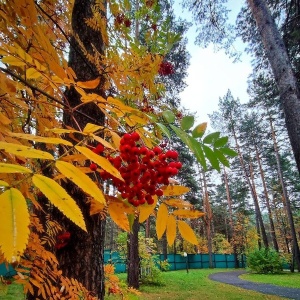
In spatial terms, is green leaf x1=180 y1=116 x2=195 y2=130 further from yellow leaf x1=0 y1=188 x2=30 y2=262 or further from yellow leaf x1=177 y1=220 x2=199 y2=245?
yellow leaf x1=0 y1=188 x2=30 y2=262

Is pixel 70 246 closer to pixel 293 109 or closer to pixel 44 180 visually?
pixel 44 180

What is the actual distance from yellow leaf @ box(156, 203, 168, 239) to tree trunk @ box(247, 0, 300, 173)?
13.9ft

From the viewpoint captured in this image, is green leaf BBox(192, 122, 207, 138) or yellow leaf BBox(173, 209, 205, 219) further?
yellow leaf BBox(173, 209, 205, 219)

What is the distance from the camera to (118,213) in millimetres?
860

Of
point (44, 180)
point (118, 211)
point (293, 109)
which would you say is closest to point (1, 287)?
point (118, 211)

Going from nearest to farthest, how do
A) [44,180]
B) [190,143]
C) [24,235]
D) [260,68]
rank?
[24,235] → [44,180] → [190,143] → [260,68]

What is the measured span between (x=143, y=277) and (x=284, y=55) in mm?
11336

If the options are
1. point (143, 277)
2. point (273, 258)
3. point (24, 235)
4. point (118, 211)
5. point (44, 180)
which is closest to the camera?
point (24, 235)

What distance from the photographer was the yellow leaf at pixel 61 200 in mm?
455

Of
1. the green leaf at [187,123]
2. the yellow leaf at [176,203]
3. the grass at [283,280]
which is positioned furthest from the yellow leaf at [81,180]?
the grass at [283,280]

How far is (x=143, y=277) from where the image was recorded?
1266cm

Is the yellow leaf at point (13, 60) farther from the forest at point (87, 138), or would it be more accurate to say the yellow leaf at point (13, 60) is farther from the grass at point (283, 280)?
the grass at point (283, 280)

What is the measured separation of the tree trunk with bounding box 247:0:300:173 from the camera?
455 cm

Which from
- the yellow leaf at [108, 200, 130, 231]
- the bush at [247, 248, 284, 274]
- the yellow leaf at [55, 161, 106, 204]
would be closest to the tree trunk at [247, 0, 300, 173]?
the yellow leaf at [108, 200, 130, 231]
